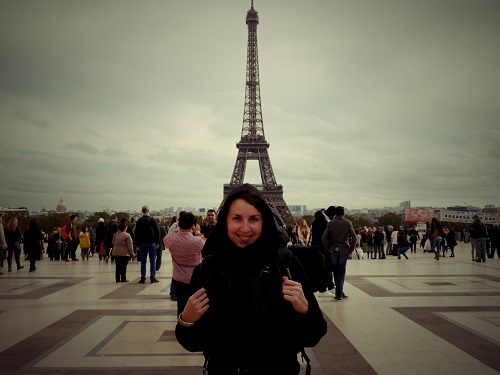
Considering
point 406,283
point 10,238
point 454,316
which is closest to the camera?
point 454,316

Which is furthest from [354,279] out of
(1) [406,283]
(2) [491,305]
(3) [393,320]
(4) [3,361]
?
(4) [3,361]

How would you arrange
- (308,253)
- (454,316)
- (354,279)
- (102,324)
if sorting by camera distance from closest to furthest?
(308,253) < (102,324) < (454,316) < (354,279)

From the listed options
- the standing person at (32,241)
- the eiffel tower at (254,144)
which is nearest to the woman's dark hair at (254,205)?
the standing person at (32,241)

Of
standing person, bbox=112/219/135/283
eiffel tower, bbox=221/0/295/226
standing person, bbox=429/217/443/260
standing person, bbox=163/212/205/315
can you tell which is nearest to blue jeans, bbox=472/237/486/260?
standing person, bbox=429/217/443/260

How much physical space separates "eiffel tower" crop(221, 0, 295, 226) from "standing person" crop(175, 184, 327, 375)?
5858 cm

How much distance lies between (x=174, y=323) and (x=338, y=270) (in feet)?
11.5

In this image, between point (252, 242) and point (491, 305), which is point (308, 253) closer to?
point (252, 242)

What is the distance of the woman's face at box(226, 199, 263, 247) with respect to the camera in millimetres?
2025

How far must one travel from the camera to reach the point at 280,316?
198 cm

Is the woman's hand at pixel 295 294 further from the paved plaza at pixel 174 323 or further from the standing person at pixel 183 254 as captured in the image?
the standing person at pixel 183 254

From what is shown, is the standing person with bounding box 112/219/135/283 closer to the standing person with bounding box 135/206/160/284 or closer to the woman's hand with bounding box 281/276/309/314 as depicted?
the standing person with bounding box 135/206/160/284

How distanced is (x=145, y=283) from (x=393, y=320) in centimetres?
625

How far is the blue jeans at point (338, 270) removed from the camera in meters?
8.41

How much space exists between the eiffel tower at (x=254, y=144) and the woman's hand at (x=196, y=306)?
192 feet
